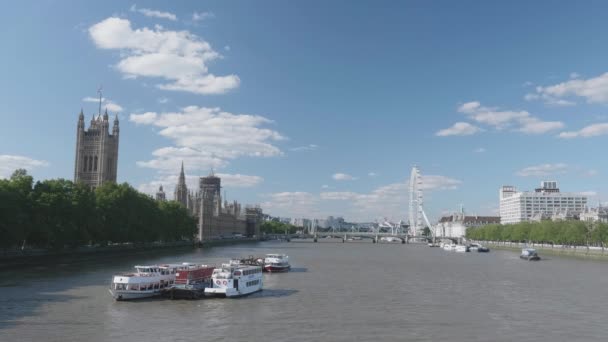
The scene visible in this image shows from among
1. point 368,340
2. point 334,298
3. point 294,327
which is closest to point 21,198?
point 334,298

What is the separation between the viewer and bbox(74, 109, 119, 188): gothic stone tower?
182 meters

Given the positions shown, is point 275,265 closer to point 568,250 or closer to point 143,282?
point 143,282

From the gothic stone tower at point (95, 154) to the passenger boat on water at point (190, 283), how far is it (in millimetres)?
139063

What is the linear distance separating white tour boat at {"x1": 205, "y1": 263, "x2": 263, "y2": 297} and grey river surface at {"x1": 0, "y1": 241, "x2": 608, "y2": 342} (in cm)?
110

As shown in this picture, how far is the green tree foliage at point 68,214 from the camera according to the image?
66.8 meters

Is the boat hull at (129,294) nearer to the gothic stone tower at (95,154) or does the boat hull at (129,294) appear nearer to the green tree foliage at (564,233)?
the green tree foliage at (564,233)

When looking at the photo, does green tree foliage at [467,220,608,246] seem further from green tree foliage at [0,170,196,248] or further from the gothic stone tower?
the gothic stone tower

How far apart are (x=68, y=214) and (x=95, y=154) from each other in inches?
4319

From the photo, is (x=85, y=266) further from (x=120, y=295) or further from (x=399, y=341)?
(x=399, y=341)

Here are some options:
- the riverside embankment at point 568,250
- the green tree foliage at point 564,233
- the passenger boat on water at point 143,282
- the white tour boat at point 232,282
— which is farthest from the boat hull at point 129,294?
the green tree foliage at point 564,233

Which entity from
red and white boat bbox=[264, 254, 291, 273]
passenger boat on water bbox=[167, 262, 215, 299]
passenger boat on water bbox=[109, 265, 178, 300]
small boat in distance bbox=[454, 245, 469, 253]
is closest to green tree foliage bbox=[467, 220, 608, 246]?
small boat in distance bbox=[454, 245, 469, 253]

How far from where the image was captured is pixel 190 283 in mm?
49000

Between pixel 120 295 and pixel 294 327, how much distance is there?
1624 centimetres

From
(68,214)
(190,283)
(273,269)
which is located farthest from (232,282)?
(68,214)
